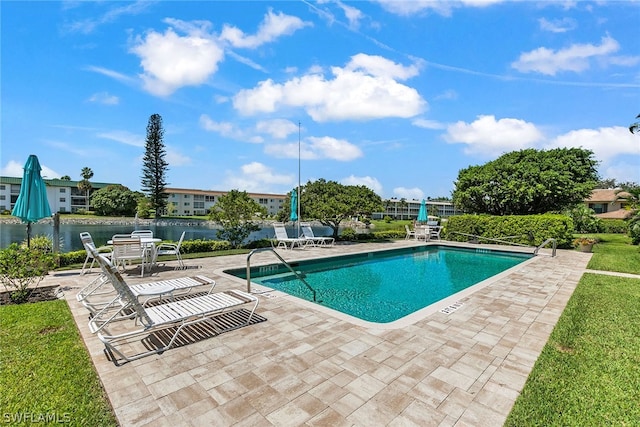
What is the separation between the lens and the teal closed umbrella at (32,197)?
24.0 ft

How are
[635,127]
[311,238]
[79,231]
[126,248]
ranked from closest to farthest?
1. [126,248]
2. [635,127]
3. [311,238]
4. [79,231]

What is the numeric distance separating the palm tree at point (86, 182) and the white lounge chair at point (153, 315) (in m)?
65.3

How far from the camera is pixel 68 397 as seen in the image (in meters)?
2.60

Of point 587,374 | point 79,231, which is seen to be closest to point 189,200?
point 79,231

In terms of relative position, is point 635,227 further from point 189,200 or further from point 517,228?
point 189,200

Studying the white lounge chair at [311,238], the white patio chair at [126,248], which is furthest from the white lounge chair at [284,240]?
the white patio chair at [126,248]

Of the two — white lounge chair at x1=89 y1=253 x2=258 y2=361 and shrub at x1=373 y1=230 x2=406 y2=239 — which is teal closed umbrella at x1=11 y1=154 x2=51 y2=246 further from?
shrub at x1=373 y1=230 x2=406 y2=239

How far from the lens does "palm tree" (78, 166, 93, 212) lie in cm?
5587

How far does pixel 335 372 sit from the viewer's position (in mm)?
3078

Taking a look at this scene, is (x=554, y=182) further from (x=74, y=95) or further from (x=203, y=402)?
(x=74, y=95)

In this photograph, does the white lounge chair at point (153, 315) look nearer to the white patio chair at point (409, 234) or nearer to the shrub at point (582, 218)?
the white patio chair at point (409, 234)

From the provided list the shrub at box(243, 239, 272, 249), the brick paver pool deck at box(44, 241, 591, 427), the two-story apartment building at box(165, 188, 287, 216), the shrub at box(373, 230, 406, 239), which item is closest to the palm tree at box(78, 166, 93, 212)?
the two-story apartment building at box(165, 188, 287, 216)

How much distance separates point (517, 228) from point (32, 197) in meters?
19.4

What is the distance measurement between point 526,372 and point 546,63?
12.9m
